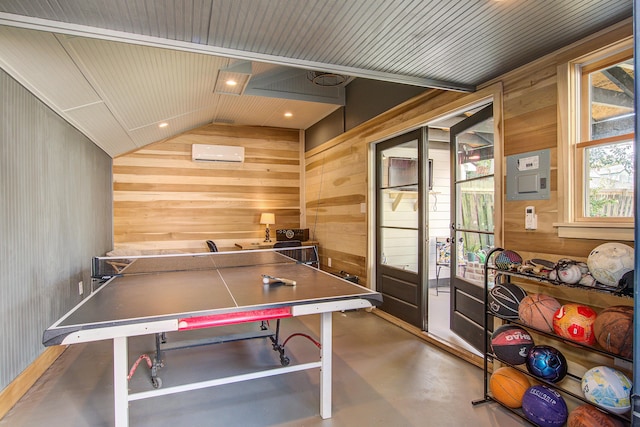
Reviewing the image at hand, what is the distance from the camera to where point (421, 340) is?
3.75m

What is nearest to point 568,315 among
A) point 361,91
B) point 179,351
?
point 179,351

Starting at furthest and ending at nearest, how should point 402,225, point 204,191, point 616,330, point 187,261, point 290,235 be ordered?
1. point 204,191
2. point 290,235
3. point 402,225
4. point 187,261
5. point 616,330

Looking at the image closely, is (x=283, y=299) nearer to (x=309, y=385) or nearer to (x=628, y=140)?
(x=309, y=385)

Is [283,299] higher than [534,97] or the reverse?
the reverse

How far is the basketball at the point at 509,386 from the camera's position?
2.39 metres

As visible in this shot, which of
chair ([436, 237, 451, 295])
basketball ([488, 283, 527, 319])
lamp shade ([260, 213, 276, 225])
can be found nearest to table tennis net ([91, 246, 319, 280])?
basketball ([488, 283, 527, 319])

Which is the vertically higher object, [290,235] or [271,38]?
[271,38]

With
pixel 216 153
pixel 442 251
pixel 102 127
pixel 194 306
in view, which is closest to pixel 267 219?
pixel 216 153

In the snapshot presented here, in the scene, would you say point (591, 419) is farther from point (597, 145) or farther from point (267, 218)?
point (267, 218)

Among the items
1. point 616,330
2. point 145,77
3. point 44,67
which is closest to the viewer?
point 616,330

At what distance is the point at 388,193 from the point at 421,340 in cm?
172

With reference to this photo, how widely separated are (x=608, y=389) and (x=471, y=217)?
70.1 inches

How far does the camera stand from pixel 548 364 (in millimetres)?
2158

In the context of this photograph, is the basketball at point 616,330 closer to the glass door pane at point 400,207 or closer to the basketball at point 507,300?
the basketball at point 507,300
